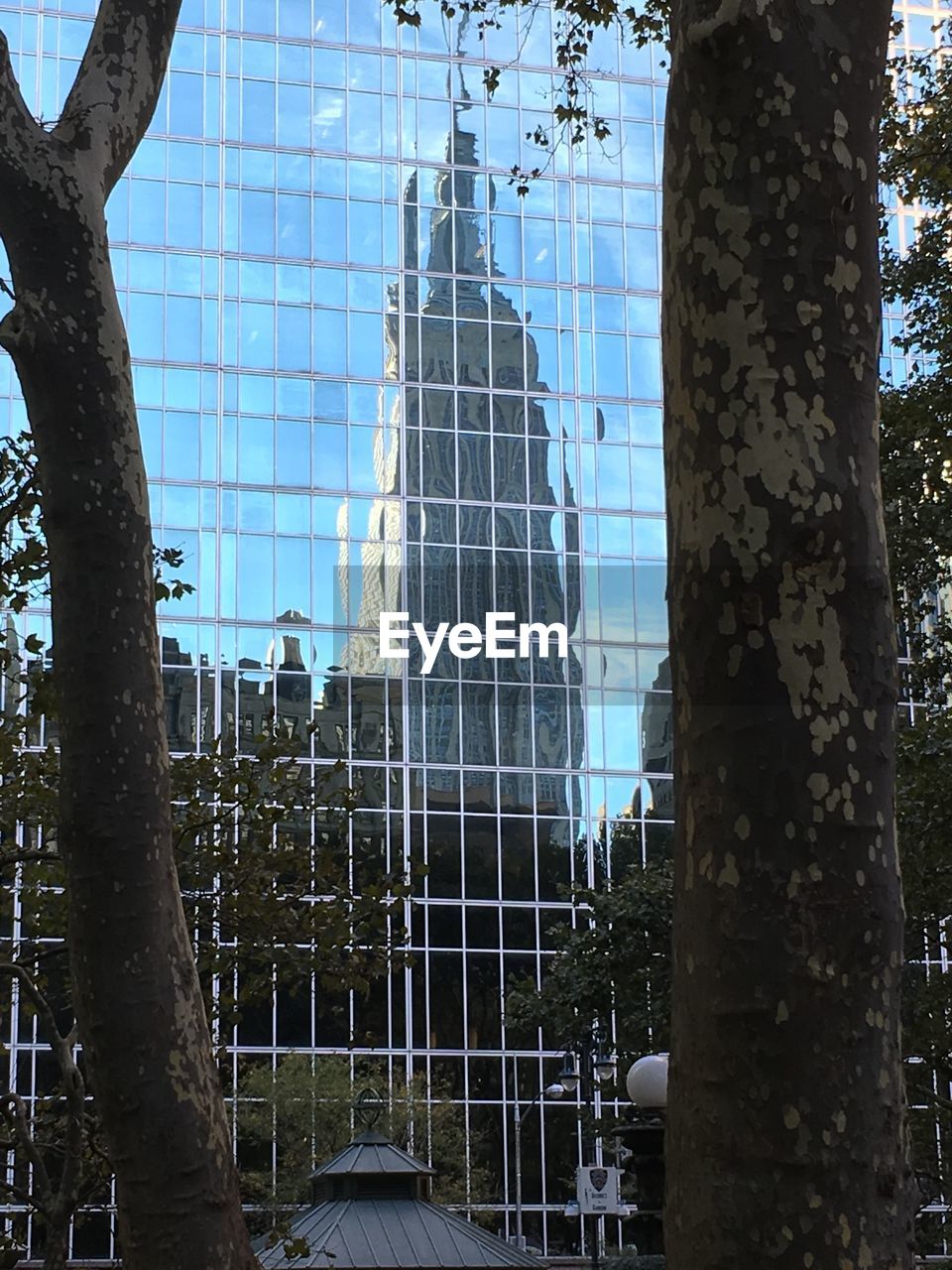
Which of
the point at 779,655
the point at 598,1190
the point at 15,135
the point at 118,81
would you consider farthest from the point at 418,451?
the point at 779,655

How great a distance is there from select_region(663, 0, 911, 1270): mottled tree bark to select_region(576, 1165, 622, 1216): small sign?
106 ft

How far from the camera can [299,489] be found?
5497 cm

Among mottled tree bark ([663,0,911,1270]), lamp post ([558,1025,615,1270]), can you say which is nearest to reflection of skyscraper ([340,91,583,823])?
lamp post ([558,1025,615,1270])

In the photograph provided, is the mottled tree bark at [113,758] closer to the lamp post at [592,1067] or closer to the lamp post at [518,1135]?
the lamp post at [592,1067]

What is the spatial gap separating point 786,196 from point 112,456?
3.18 meters

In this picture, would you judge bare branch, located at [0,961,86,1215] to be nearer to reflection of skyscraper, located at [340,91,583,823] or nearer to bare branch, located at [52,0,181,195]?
bare branch, located at [52,0,181,195]

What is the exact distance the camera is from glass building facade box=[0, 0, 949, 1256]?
2093 inches

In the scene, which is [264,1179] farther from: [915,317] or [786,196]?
[786,196]

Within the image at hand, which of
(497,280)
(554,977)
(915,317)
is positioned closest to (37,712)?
(915,317)

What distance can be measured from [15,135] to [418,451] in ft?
162

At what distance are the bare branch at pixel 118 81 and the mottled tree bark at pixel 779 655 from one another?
4182 millimetres

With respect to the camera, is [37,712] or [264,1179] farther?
[264,1179]

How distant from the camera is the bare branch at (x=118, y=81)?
729 cm

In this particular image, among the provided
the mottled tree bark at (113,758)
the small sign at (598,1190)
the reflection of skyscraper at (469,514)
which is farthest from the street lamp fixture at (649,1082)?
the reflection of skyscraper at (469,514)
